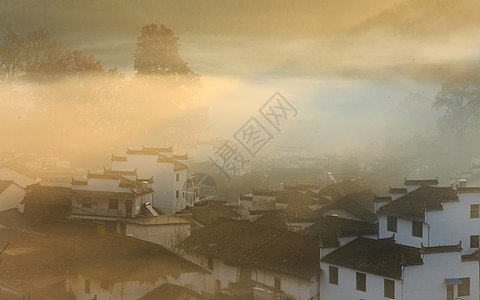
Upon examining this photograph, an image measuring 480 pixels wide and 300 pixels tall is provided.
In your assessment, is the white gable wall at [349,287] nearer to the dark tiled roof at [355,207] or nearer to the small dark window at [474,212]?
the small dark window at [474,212]

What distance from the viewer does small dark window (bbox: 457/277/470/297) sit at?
15.5 metres

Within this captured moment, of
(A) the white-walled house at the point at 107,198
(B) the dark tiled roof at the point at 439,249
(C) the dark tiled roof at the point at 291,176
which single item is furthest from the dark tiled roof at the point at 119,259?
(C) the dark tiled roof at the point at 291,176

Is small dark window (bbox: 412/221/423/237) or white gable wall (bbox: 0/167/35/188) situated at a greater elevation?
white gable wall (bbox: 0/167/35/188)

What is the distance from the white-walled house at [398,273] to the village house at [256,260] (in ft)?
2.13

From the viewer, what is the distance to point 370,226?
2038 centimetres

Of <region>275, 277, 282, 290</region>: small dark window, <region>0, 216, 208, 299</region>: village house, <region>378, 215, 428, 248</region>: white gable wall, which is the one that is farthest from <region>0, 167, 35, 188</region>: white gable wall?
<region>378, 215, 428, 248</region>: white gable wall

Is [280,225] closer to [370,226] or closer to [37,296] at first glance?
[370,226]

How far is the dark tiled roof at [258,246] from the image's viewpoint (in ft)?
55.3

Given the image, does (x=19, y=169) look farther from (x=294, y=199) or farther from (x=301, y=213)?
(x=301, y=213)

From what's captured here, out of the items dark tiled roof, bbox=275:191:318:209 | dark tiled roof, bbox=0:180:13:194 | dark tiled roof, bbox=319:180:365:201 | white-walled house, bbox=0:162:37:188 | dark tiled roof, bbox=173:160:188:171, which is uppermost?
dark tiled roof, bbox=173:160:188:171

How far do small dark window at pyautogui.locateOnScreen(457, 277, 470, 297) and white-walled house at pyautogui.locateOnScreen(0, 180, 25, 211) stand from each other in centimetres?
1708

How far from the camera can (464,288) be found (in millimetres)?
15594

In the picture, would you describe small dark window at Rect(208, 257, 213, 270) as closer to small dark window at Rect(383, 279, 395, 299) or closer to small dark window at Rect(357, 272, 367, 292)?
small dark window at Rect(357, 272, 367, 292)

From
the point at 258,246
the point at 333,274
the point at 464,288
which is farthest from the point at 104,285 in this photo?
the point at 464,288
